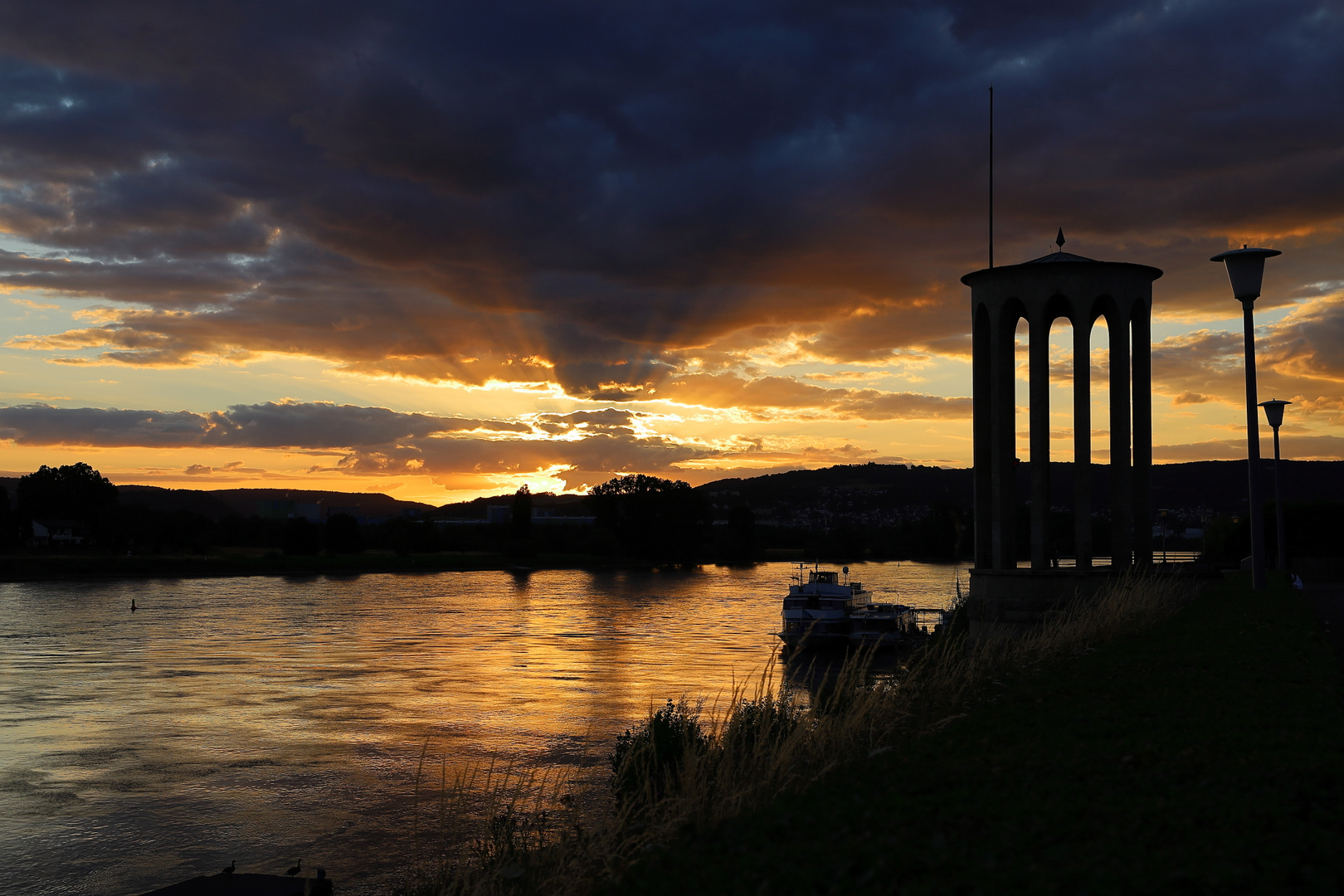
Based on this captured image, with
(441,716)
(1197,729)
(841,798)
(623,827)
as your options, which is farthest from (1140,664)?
(441,716)

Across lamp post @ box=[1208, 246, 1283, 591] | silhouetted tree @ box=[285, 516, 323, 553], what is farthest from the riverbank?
lamp post @ box=[1208, 246, 1283, 591]

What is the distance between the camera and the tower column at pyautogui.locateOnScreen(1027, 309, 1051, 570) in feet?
84.2

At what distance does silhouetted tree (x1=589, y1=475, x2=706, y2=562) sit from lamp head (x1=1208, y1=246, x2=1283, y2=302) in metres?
145

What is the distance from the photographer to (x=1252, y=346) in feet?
64.6

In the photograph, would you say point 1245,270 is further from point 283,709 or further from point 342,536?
point 342,536

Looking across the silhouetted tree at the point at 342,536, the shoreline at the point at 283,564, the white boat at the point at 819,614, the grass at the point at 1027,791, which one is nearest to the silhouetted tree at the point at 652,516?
the shoreline at the point at 283,564

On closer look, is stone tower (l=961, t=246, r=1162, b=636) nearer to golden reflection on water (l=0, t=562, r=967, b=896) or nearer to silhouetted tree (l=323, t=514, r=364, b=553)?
golden reflection on water (l=0, t=562, r=967, b=896)

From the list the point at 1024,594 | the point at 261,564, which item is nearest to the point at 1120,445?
the point at 1024,594

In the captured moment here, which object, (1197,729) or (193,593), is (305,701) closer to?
(1197,729)

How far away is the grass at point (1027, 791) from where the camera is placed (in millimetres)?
4270

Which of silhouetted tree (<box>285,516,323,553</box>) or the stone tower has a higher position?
the stone tower

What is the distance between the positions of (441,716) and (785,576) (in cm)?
10003

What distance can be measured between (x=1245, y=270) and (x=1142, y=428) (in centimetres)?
850

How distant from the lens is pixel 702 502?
172875 millimetres
